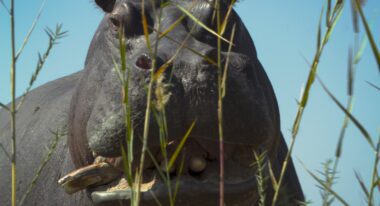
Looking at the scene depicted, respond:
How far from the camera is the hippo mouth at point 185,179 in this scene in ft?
8.23

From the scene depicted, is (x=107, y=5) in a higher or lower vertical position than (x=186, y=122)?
higher

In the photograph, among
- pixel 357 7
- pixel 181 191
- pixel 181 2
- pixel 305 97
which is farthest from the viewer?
pixel 181 2

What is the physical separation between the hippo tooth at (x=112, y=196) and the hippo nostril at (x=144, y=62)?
20.9 inches

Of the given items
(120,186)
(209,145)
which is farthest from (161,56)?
(120,186)

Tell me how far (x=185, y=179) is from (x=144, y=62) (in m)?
0.53

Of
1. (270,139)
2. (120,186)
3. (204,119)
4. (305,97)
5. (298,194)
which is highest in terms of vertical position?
(305,97)

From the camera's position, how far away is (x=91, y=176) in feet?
9.25

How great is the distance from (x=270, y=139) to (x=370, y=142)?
1.60 meters

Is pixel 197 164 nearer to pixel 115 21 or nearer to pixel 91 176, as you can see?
pixel 91 176

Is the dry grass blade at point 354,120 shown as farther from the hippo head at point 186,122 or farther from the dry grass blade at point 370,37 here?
the hippo head at point 186,122

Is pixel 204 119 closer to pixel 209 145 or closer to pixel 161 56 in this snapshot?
pixel 209 145

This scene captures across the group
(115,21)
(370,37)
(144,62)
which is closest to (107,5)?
(115,21)

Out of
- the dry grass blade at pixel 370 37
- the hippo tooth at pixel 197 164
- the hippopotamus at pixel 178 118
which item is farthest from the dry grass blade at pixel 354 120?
the hippo tooth at pixel 197 164

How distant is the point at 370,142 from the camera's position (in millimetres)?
1229
